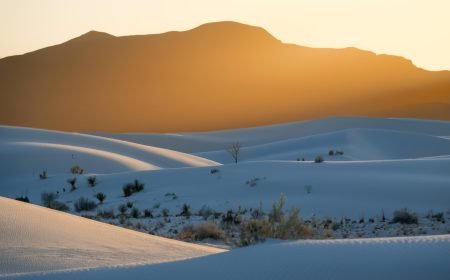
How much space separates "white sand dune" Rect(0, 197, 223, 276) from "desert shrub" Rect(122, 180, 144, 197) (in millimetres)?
12028

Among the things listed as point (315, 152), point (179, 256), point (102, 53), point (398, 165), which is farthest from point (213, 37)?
point (179, 256)

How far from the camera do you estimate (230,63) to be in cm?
18638

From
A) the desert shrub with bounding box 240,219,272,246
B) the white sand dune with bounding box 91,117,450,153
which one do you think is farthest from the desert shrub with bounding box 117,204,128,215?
the white sand dune with bounding box 91,117,450,153

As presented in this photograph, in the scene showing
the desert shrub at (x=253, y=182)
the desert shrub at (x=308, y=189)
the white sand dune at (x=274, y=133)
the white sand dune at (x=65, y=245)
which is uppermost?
the white sand dune at (x=274, y=133)

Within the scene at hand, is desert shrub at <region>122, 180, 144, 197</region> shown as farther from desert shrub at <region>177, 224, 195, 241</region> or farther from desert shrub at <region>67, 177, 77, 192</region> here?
desert shrub at <region>177, 224, 195, 241</region>

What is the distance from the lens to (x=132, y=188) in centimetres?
2417

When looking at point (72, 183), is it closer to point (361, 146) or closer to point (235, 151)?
point (235, 151)

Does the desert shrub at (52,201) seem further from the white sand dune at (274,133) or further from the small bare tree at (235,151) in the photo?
the white sand dune at (274,133)

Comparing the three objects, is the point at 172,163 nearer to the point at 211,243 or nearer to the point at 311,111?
the point at 211,243

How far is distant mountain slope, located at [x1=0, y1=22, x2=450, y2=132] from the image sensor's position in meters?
150

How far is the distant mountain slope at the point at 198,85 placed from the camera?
150 meters

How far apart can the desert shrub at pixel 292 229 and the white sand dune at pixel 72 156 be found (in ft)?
83.0

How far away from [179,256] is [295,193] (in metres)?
12.2

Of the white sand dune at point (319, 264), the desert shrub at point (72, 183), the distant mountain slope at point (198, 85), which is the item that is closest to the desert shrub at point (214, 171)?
the desert shrub at point (72, 183)
